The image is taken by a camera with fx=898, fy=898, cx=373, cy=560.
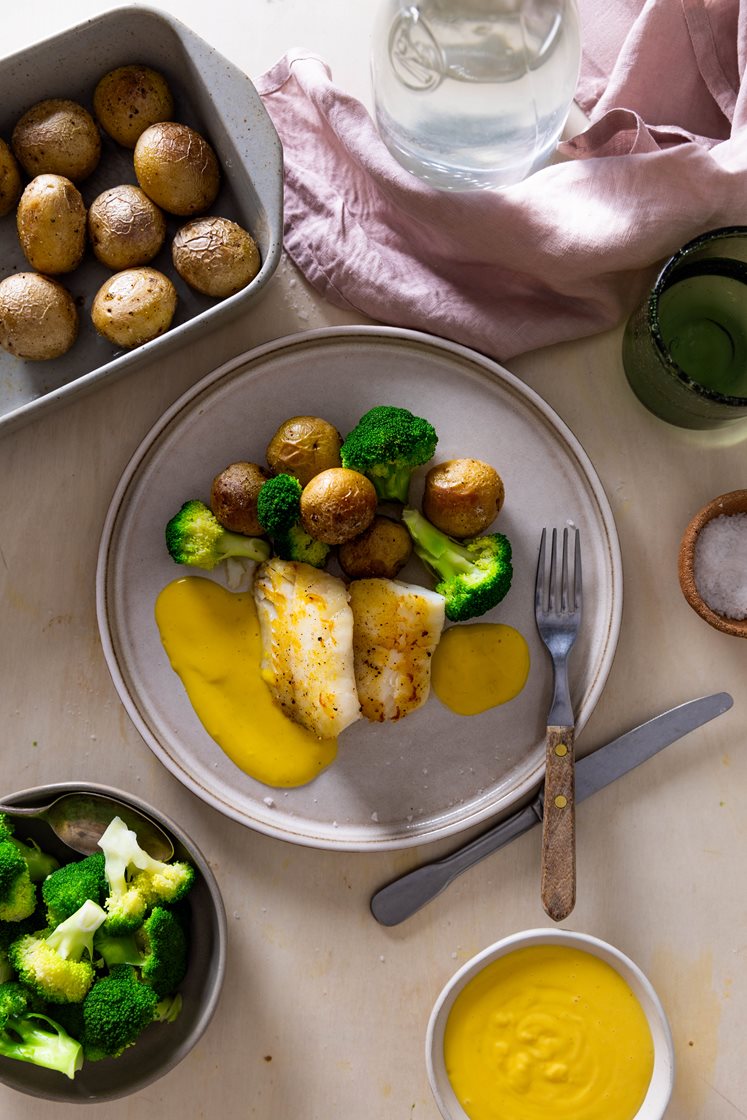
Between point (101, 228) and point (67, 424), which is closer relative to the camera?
point (101, 228)

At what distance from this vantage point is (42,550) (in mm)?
1441

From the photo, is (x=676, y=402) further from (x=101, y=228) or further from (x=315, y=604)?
(x=101, y=228)

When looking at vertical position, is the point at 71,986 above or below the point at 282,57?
below

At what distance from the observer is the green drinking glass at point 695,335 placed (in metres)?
1.29

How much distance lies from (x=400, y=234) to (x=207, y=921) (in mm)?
1113

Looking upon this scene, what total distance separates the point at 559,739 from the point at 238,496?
60 centimetres

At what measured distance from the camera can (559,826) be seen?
4.40 ft

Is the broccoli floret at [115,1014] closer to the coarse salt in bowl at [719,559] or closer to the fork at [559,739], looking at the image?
the fork at [559,739]

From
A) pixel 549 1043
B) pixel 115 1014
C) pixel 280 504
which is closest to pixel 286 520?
pixel 280 504

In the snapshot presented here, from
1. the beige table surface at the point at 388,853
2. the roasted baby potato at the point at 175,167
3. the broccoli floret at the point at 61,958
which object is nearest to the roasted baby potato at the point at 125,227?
the roasted baby potato at the point at 175,167

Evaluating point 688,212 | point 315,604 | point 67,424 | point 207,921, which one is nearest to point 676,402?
point 688,212

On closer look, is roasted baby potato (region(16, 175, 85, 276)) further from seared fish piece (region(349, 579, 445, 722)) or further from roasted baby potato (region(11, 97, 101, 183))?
→ seared fish piece (region(349, 579, 445, 722))

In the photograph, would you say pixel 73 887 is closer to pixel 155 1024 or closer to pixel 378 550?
pixel 155 1024

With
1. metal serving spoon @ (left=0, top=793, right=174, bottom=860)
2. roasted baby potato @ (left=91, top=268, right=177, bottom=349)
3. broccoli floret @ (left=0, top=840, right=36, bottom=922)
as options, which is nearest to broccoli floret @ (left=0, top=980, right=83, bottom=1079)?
broccoli floret @ (left=0, top=840, right=36, bottom=922)
